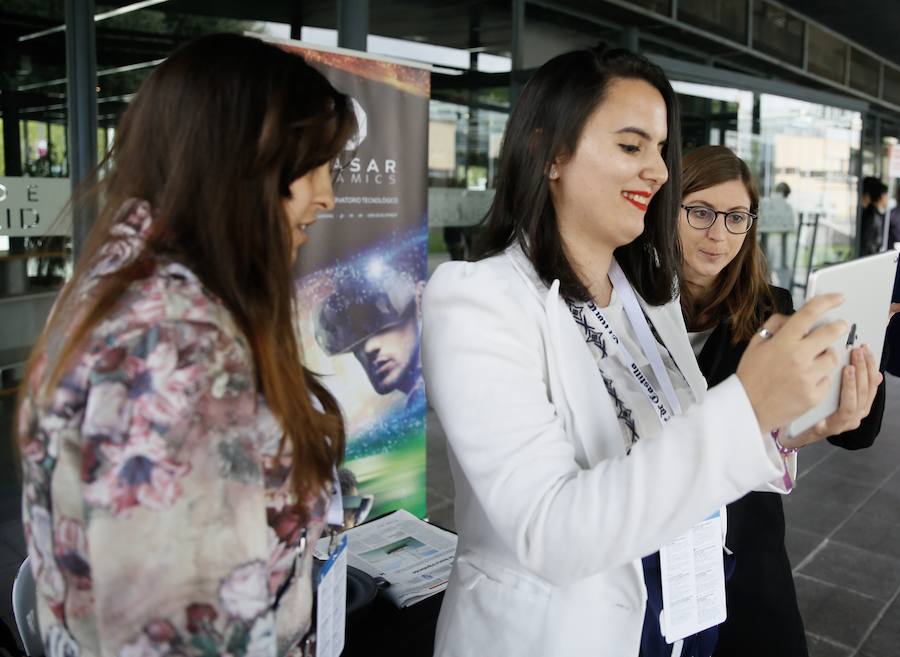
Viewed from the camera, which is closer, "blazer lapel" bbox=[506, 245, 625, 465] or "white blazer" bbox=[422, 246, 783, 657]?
"white blazer" bbox=[422, 246, 783, 657]

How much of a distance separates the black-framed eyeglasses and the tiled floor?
166 centimetres

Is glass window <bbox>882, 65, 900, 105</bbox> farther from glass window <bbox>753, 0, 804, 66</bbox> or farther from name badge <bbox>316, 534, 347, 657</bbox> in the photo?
name badge <bbox>316, 534, 347, 657</bbox>

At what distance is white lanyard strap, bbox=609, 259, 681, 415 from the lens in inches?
49.2

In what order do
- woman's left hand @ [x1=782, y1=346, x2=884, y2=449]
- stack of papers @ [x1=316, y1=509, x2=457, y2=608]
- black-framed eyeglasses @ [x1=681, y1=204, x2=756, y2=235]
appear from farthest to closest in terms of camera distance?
black-framed eyeglasses @ [x1=681, y1=204, x2=756, y2=235] < stack of papers @ [x1=316, y1=509, x2=457, y2=608] < woman's left hand @ [x1=782, y1=346, x2=884, y2=449]

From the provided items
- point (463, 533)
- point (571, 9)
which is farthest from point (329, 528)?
point (571, 9)

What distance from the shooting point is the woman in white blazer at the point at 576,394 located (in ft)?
3.04

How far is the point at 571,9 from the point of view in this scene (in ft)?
20.6

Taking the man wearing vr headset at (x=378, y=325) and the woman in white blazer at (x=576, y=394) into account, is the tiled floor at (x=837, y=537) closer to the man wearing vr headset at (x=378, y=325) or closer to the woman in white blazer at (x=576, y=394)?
the man wearing vr headset at (x=378, y=325)

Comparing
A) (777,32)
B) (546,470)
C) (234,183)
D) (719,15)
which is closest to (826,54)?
(777,32)

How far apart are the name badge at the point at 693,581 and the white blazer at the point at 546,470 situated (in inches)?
4.2

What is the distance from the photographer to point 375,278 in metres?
3.26

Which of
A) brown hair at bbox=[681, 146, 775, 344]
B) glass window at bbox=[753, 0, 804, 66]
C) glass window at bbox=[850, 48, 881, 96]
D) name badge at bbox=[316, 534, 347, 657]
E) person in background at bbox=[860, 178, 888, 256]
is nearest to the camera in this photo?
name badge at bbox=[316, 534, 347, 657]

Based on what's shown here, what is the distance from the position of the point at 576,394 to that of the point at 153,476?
1.89ft

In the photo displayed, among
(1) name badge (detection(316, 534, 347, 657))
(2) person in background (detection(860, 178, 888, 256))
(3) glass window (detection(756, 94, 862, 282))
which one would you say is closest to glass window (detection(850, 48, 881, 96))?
(3) glass window (detection(756, 94, 862, 282))
